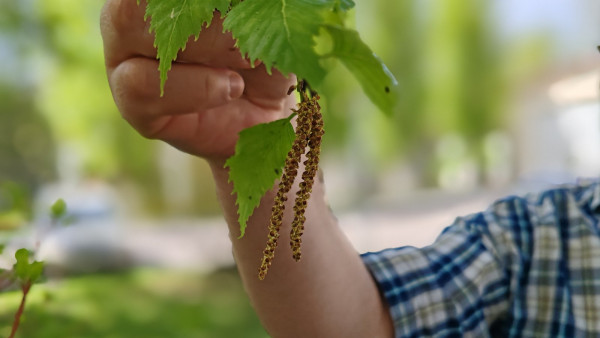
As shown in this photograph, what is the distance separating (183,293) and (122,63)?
75.2 inches

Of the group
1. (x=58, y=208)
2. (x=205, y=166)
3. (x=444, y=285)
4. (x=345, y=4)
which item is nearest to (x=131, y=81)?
(x=345, y=4)

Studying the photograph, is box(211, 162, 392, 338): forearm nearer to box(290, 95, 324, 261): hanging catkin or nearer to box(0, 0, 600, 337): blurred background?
box(290, 95, 324, 261): hanging catkin

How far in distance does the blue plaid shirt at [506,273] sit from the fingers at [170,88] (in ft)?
1.13

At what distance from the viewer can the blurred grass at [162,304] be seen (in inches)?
55.0

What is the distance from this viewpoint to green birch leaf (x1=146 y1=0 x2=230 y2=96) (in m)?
0.22

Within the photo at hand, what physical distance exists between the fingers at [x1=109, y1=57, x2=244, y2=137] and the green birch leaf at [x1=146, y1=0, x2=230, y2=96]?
0.06 meters

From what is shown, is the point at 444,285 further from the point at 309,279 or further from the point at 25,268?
the point at 25,268

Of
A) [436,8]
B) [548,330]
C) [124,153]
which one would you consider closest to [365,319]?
[548,330]

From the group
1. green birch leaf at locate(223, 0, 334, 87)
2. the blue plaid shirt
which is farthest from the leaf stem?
the blue plaid shirt

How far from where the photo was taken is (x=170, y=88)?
0.28 metres

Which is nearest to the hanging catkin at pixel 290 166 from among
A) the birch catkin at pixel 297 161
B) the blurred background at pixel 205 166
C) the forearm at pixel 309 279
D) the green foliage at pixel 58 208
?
the birch catkin at pixel 297 161

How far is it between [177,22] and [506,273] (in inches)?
22.2

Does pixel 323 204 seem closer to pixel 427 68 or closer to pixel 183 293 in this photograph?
pixel 183 293

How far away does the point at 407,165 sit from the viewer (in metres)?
2.89
